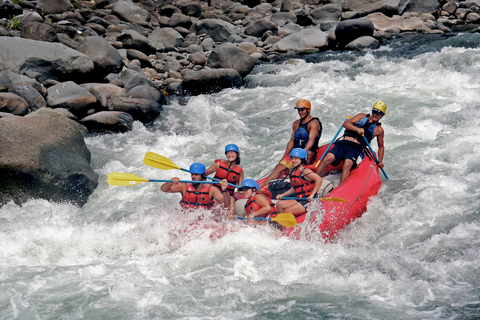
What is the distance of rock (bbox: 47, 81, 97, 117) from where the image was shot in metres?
8.87

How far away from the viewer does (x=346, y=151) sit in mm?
5973

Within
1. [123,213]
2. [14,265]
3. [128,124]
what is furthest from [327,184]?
[128,124]

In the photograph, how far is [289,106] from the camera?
32.9ft

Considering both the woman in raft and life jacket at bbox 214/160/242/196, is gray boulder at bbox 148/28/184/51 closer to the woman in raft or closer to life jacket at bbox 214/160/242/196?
life jacket at bbox 214/160/242/196

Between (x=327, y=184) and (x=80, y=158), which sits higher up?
(x=327, y=184)

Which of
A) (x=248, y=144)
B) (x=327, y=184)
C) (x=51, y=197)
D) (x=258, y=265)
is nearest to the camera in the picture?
(x=258, y=265)

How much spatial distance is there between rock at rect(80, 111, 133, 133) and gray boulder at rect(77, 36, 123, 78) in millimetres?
2199

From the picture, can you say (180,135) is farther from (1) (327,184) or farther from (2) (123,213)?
(1) (327,184)

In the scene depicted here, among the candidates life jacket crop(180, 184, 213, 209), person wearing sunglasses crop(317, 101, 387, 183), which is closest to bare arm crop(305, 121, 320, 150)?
person wearing sunglasses crop(317, 101, 387, 183)

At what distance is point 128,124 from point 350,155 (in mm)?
4753

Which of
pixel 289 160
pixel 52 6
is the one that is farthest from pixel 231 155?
pixel 52 6

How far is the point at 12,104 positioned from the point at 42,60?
1957 mm

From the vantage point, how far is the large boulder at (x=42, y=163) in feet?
19.6

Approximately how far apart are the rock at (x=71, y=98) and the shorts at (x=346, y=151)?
5.30 metres
